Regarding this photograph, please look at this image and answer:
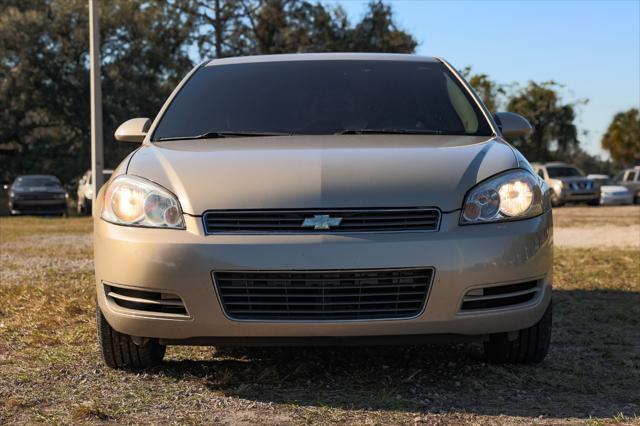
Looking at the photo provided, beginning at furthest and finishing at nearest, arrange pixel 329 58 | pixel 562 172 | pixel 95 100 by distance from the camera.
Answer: pixel 562 172 → pixel 95 100 → pixel 329 58

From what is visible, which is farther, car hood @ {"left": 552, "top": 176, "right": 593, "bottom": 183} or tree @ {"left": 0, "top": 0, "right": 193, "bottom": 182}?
tree @ {"left": 0, "top": 0, "right": 193, "bottom": 182}

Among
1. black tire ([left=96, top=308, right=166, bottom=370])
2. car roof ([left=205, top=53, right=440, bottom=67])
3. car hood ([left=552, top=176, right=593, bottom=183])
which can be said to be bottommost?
car hood ([left=552, top=176, right=593, bottom=183])

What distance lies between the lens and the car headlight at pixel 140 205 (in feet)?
12.1

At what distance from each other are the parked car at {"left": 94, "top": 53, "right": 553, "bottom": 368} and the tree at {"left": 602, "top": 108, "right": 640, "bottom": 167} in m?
61.8

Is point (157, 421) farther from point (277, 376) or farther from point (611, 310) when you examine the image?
point (611, 310)

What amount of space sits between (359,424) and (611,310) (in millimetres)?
3468

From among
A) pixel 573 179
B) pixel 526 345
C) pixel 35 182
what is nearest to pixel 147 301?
pixel 526 345

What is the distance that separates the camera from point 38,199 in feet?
93.8

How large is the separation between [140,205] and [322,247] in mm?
860

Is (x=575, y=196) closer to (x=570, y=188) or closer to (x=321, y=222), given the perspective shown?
(x=570, y=188)

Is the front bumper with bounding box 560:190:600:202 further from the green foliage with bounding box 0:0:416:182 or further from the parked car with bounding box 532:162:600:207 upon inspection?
the green foliage with bounding box 0:0:416:182

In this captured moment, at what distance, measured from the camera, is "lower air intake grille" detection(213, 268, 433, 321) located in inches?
139

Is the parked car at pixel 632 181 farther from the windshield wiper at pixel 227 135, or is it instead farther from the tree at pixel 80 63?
the windshield wiper at pixel 227 135

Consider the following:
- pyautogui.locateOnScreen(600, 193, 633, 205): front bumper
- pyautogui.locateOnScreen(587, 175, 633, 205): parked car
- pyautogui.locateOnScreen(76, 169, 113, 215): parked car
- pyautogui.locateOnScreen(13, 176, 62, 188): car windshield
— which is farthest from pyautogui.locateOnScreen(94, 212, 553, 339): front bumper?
pyautogui.locateOnScreen(600, 193, 633, 205): front bumper
